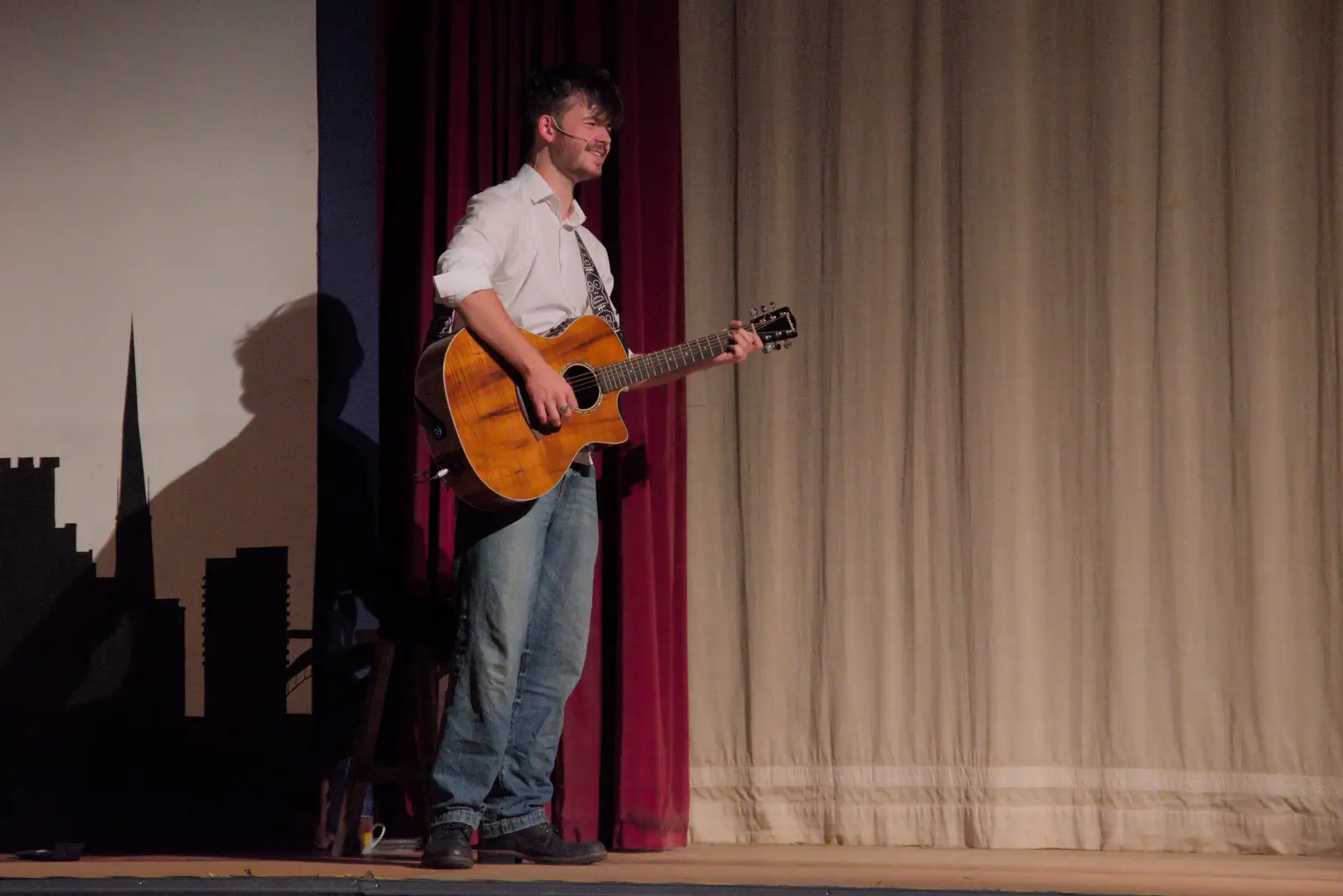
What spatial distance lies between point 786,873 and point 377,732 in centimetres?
91

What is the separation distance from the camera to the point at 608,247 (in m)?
3.10

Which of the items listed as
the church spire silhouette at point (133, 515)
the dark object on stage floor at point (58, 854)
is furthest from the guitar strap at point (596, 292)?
the dark object on stage floor at point (58, 854)

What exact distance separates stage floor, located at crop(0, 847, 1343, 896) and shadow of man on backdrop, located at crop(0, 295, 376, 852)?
22cm

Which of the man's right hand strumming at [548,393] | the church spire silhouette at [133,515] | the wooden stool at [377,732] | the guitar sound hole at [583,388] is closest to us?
the man's right hand strumming at [548,393]

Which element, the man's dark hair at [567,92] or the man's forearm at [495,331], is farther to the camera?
the man's dark hair at [567,92]

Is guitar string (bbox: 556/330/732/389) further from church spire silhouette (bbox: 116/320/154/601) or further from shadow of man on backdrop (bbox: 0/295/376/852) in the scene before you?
church spire silhouette (bbox: 116/320/154/601)

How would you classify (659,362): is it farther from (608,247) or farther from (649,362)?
(608,247)

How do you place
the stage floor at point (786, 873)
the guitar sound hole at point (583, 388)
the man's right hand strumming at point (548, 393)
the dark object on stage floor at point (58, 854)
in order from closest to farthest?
1. the stage floor at point (786, 873)
2. the man's right hand strumming at point (548, 393)
3. the guitar sound hole at point (583, 388)
4. the dark object on stage floor at point (58, 854)

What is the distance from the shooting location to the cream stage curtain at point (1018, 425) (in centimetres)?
304

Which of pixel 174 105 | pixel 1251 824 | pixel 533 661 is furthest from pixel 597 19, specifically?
pixel 1251 824

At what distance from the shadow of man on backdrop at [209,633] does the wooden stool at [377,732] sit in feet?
0.98

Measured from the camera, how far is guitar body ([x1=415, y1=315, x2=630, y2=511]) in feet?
7.76

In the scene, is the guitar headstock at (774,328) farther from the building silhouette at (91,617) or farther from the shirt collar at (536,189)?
the building silhouette at (91,617)

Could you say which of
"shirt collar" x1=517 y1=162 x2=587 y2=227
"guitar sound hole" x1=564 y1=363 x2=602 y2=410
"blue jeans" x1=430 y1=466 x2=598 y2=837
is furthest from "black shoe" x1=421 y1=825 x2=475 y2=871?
"shirt collar" x1=517 y1=162 x2=587 y2=227
